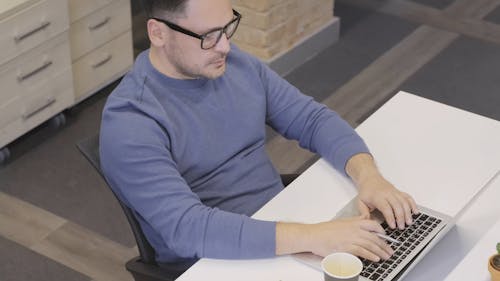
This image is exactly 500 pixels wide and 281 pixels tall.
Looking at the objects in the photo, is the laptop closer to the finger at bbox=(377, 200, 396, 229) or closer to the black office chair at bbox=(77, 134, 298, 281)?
the finger at bbox=(377, 200, 396, 229)

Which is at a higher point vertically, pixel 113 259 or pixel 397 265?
pixel 397 265

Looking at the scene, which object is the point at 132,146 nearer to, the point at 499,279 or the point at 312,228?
the point at 312,228

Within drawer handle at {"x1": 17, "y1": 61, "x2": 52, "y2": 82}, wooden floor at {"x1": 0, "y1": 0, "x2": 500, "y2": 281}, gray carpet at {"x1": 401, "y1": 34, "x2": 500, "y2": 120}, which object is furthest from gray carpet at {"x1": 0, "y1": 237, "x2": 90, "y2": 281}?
gray carpet at {"x1": 401, "y1": 34, "x2": 500, "y2": 120}

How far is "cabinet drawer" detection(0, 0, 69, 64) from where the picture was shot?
11.2 ft

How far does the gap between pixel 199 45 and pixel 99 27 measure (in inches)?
77.9

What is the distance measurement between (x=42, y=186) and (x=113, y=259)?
0.55 meters

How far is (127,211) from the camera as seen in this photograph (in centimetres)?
208

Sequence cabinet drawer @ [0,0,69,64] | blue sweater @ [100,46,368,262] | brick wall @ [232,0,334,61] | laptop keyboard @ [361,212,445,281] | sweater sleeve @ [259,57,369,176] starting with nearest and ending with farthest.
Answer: laptop keyboard @ [361,212,445,281]
blue sweater @ [100,46,368,262]
sweater sleeve @ [259,57,369,176]
cabinet drawer @ [0,0,69,64]
brick wall @ [232,0,334,61]

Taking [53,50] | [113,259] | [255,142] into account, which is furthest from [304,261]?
[53,50]

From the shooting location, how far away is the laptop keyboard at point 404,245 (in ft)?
5.96

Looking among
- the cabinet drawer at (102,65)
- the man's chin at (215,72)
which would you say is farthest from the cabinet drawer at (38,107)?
the man's chin at (215,72)

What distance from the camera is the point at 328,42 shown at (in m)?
4.64

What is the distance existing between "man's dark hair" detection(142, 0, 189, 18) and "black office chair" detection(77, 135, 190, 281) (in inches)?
12.9

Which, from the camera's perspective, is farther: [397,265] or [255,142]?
[255,142]
